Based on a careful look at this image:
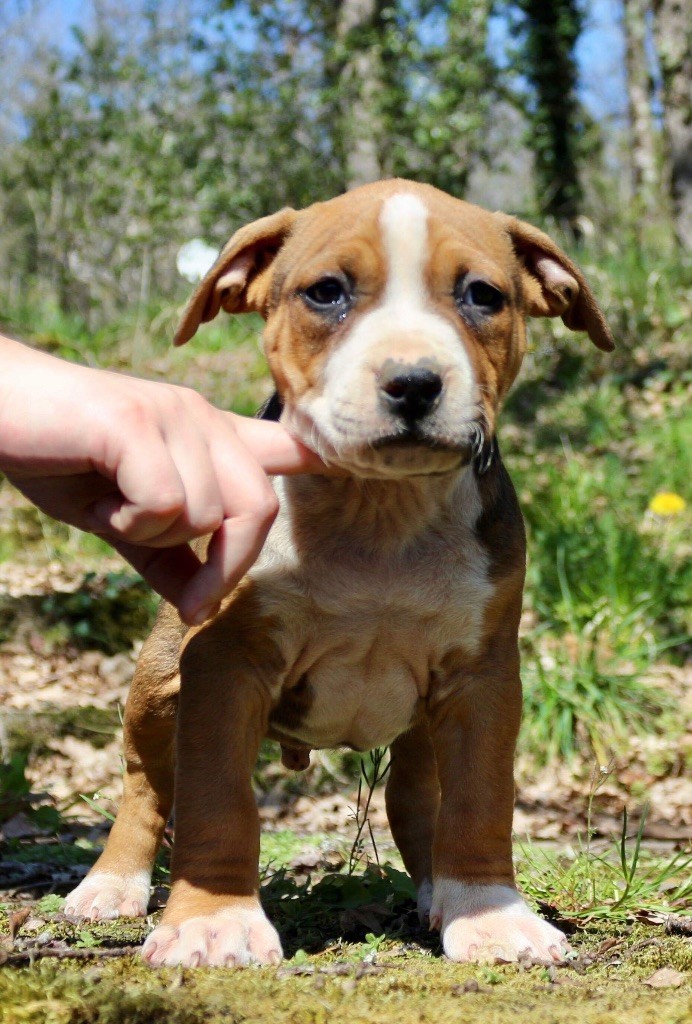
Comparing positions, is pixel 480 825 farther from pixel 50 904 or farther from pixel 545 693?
pixel 545 693

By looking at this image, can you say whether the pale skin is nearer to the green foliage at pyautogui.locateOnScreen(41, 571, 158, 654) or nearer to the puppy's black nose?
the puppy's black nose

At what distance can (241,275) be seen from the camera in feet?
11.5

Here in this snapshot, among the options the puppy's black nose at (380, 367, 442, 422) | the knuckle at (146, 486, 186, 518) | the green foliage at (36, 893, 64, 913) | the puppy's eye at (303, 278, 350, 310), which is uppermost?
the puppy's eye at (303, 278, 350, 310)

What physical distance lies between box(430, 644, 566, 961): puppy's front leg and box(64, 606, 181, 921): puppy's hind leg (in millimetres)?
928

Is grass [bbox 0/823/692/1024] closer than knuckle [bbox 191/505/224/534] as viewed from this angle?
Yes

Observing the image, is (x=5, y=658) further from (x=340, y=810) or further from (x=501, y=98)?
(x=501, y=98)

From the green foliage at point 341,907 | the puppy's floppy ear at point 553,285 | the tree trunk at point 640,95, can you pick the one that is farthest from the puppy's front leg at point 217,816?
the tree trunk at point 640,95

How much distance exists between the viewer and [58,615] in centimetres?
640

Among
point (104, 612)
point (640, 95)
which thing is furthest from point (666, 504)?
point (640, 95)

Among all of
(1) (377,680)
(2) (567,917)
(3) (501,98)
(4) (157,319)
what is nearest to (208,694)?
(1) (377,680)

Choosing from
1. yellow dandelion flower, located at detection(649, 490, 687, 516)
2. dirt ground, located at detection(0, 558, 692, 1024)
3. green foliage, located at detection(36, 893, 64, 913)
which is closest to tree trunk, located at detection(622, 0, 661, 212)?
yellow dandelion flower, located at detection(649, 490, 687, 516)

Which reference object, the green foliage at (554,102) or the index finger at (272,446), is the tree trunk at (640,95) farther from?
the index finger at (272,446)

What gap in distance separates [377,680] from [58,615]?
139 inches

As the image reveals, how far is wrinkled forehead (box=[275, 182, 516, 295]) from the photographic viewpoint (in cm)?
303
